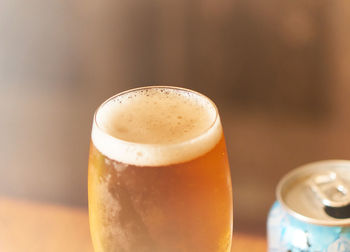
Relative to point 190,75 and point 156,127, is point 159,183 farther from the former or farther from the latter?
point 190,75

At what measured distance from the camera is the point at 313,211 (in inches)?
33.5

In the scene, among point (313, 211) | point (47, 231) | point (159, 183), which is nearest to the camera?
point (159, 183)

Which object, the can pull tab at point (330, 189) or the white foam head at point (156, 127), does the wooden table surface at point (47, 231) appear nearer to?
the can pull tab at point (330, 189)

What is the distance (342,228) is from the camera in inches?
32.1

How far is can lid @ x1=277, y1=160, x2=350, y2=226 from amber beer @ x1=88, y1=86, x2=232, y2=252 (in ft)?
0.95

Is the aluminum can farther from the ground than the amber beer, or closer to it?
closer to it

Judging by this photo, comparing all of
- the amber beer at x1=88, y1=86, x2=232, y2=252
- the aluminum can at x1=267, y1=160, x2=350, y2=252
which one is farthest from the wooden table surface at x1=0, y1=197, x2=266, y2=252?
the amber beer at x1=88, y1=86, x2=232, y2=252

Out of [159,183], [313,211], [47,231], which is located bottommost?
[47,231]

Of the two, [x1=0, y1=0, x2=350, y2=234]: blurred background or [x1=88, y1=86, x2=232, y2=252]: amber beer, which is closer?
[x1=88, y1=86, x2=232, y2=252]: amber beer

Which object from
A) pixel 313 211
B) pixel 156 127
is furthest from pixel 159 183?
pixel 313 211

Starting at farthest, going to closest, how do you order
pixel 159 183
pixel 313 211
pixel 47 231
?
pixel 47 231, pixel 313 211, pixel 159 183

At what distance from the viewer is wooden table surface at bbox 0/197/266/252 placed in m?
1.13

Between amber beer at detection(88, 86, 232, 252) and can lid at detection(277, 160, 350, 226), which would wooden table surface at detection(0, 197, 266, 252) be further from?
amber beer at detection(88, 86, 232, 252)

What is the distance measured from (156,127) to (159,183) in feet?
0.24
